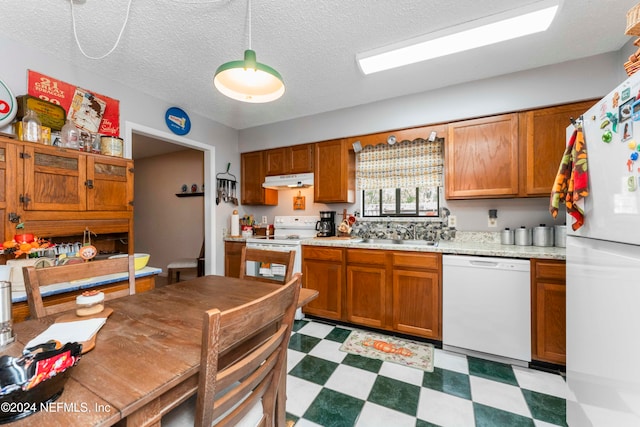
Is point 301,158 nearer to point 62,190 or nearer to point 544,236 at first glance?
point 62,190

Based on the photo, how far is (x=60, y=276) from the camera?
3.90ft

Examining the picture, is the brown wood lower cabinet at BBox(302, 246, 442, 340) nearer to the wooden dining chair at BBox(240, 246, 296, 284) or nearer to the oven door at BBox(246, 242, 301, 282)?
the oven door at BBox(246, 242, 301, 282)

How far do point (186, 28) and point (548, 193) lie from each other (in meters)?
3.17

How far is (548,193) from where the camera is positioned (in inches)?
87.0

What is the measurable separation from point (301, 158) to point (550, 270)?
2722 mm

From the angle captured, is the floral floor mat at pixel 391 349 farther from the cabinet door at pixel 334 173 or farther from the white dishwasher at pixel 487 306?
the cabinet door at pixel 334 173

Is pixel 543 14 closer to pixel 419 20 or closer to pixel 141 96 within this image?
pixel 419 20

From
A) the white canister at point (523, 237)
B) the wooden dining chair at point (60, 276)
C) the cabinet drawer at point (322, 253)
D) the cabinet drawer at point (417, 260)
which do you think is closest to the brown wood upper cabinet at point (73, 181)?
the wooden dining chair at point (60, 276)

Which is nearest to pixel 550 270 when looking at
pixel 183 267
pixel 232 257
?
pixel 232 257

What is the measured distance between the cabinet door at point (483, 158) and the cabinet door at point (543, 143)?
0.07 m

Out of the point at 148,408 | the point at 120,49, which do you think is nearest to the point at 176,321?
the point at 148,408

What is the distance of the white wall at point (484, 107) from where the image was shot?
6.88 ft

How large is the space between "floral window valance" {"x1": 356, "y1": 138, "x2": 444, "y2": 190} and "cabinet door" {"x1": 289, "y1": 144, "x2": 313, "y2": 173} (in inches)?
24.9

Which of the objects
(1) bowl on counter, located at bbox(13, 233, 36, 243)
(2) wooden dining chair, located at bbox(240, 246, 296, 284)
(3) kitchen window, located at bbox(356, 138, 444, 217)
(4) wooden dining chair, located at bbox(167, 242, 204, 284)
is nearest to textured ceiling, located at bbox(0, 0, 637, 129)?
(3) kitchen window, located at bbox(356, 138, 444, 217)
